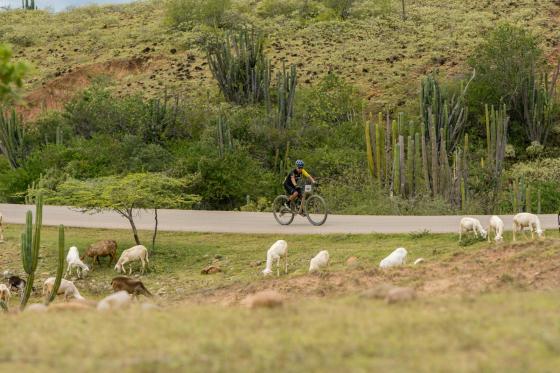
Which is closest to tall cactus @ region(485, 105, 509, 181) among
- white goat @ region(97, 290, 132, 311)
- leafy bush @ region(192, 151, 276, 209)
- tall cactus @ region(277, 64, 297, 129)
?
leafy bush @ region(192, 151, 276, 209)

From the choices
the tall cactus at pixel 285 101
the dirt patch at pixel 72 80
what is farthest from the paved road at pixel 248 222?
the dirt patch at pixel 72 80

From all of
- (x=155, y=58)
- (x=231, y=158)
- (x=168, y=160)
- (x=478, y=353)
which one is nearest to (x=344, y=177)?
(x=231, y=158)

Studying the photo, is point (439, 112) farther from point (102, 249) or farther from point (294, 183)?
point (102, 249)

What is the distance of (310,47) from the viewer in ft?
185

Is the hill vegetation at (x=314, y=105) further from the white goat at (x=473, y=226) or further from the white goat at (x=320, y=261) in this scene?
the white goat at (x=320, y=261)

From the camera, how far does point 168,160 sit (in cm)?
3278

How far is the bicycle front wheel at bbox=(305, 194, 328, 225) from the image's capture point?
72.2 ft

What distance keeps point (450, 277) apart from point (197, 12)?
51.6 m

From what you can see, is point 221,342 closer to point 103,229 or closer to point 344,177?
point 103,229

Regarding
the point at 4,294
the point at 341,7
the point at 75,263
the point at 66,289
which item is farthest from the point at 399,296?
the point at 341,7

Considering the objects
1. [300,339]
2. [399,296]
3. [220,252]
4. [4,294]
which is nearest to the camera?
[300,339]

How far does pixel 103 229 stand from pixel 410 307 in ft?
52.8

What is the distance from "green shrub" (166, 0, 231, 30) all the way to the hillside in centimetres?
106

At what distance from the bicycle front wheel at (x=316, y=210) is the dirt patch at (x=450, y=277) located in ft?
22.6
